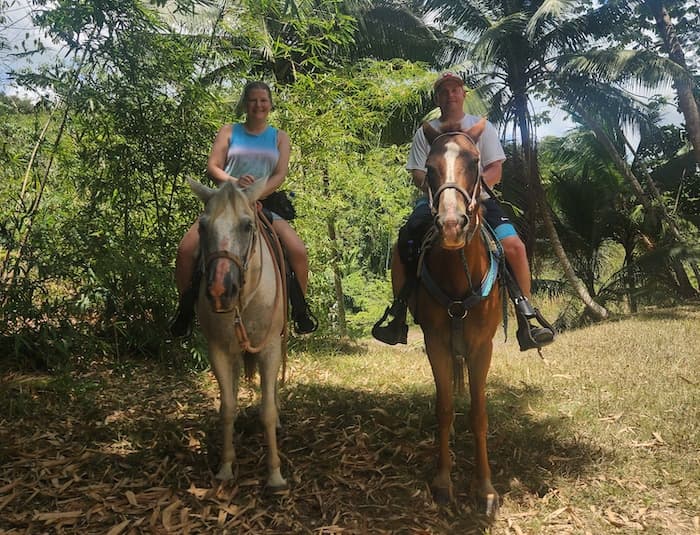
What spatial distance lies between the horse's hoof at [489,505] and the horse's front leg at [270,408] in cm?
139

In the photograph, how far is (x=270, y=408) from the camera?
12.1 feet

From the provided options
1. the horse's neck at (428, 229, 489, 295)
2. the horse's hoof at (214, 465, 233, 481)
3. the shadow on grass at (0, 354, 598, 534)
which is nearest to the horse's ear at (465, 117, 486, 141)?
the horse's neck at (428, 229, 489, 295)

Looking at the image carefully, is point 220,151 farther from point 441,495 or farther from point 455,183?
point 441,495

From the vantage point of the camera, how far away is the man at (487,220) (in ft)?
11.9

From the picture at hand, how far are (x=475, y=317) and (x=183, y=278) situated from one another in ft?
7.16

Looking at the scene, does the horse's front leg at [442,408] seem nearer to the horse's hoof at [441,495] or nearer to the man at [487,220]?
the horse's hoof at [441,495]

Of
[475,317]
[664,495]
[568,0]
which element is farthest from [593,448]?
[568,0]

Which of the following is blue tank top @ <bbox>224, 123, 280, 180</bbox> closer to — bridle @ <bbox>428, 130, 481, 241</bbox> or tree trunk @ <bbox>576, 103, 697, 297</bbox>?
bridle @ <bbox>428, 130, 481, 241</bbox>

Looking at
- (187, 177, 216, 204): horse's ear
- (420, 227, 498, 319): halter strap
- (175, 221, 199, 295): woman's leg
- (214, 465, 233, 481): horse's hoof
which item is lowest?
(214, 465, 233, 481): horse's hoof

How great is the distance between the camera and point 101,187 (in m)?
5.92

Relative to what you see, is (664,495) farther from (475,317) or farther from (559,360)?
(559,360)

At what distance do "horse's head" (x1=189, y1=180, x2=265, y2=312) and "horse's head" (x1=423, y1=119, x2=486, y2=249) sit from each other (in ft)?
3.79

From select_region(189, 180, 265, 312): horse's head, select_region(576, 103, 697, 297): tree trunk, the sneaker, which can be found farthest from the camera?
select_region(576, 103, 697, 297): tree trunk

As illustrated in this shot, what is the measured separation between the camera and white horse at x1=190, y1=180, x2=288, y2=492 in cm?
295
